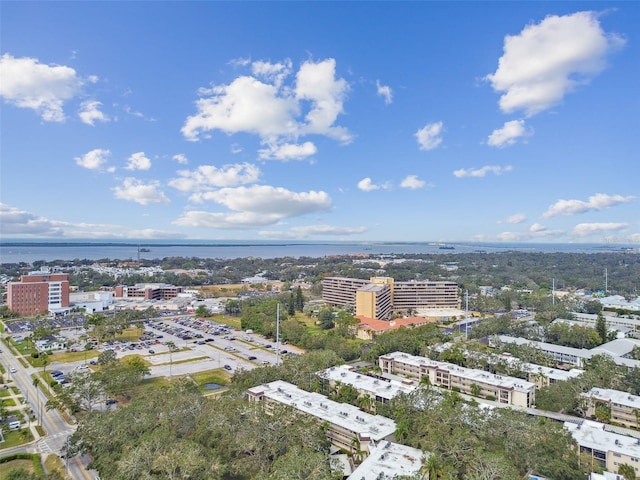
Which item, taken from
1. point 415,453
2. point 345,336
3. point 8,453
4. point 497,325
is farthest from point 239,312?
point 415,453

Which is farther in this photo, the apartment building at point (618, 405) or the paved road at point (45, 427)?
the apartment building at point (618, 405)

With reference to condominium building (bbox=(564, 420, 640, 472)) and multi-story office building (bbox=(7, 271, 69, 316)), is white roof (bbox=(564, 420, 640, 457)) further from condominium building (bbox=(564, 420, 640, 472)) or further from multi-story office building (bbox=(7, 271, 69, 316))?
multi-story office building (bbox=(7, 271, 69, 316))

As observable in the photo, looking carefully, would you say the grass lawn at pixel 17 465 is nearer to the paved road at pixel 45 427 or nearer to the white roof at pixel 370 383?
the paved road at pixel 45 427

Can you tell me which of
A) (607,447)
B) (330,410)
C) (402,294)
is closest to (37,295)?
(402,294)

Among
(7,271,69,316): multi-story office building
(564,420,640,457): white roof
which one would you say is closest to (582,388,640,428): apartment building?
(564,420,640,457): white roof

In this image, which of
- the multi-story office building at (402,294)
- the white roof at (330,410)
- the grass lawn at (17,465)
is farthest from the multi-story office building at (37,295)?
the white roof at (330,410)

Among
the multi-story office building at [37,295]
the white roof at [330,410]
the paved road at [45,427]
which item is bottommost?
the paved road at [45,427]

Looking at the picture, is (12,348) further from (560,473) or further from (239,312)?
(560,473)
